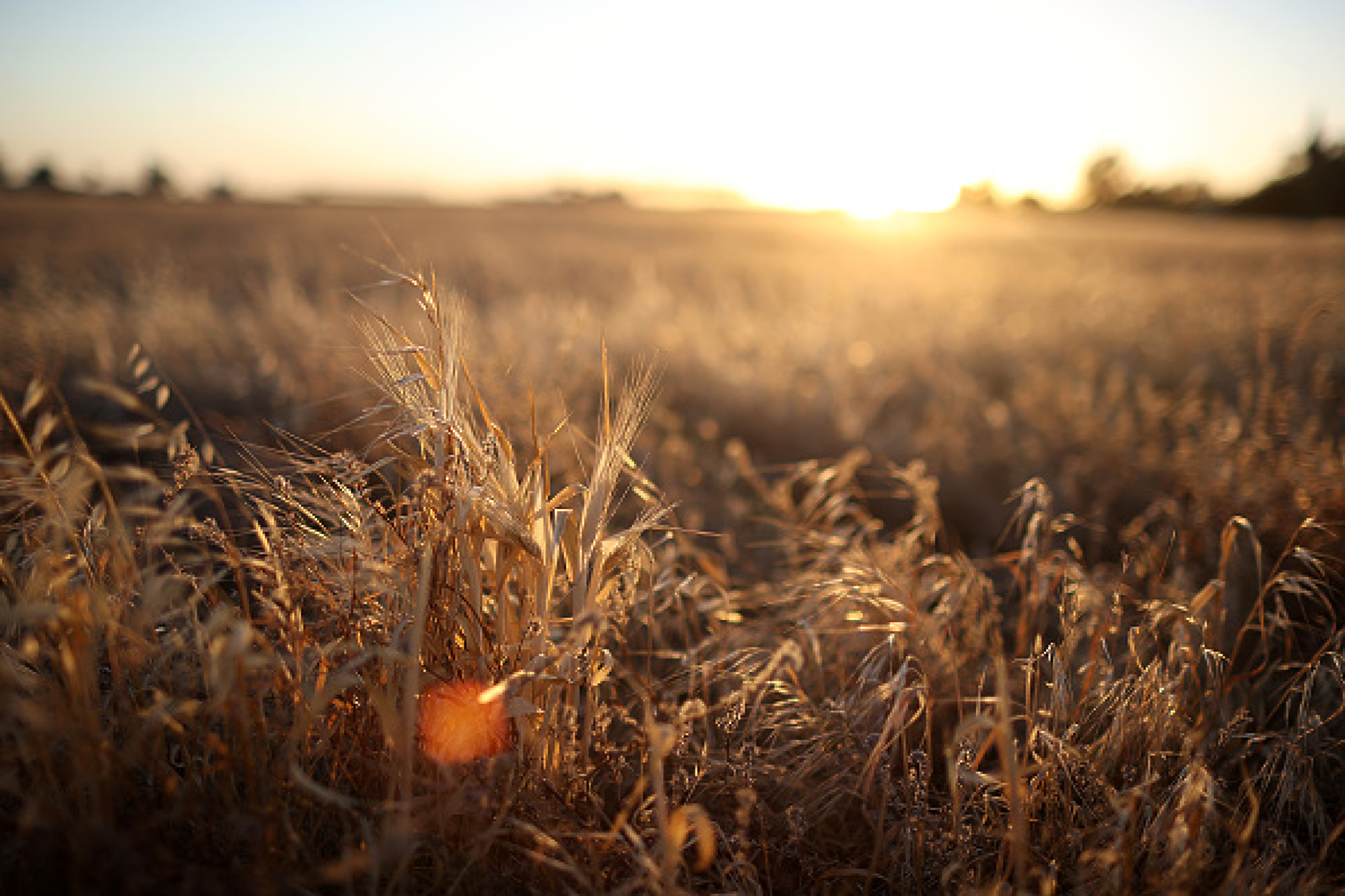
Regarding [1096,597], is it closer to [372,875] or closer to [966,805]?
[966,805]

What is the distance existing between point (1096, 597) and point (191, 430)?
A: 3558 millimetres

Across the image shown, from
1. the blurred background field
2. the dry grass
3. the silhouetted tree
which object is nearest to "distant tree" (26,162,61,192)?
the blurred background field

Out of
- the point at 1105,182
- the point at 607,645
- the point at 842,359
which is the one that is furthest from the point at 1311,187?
the point at 607,645

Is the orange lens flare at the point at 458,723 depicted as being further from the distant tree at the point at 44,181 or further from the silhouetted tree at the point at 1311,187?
the silhouetted tree at the point at 1311,187

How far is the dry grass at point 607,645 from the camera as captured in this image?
128 centimetres

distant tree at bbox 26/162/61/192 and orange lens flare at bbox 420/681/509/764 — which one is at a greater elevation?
distant tree at bbox 26/162/61/192

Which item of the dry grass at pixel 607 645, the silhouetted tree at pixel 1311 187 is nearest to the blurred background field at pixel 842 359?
the dry grass at pixel 607 645

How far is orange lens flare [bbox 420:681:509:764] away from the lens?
4.75 feet

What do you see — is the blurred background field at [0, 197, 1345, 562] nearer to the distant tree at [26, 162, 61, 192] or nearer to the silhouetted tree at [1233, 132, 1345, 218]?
the distant tree at [26, 162, 61, 192]

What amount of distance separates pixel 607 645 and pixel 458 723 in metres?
0.74

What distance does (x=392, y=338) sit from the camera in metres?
1.79

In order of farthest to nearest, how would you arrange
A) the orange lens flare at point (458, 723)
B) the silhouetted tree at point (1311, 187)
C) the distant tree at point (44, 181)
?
the silhouetted tree at point (1311, 187) → the distant tree at point (44, 181) → the orange lens flare at point (458, 723)

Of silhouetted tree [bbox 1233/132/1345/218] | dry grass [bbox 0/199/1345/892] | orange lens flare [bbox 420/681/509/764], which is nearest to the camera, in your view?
dry grass [bbox 0/199/1345/892]

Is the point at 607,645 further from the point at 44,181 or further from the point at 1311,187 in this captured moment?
the point at 1311,187
